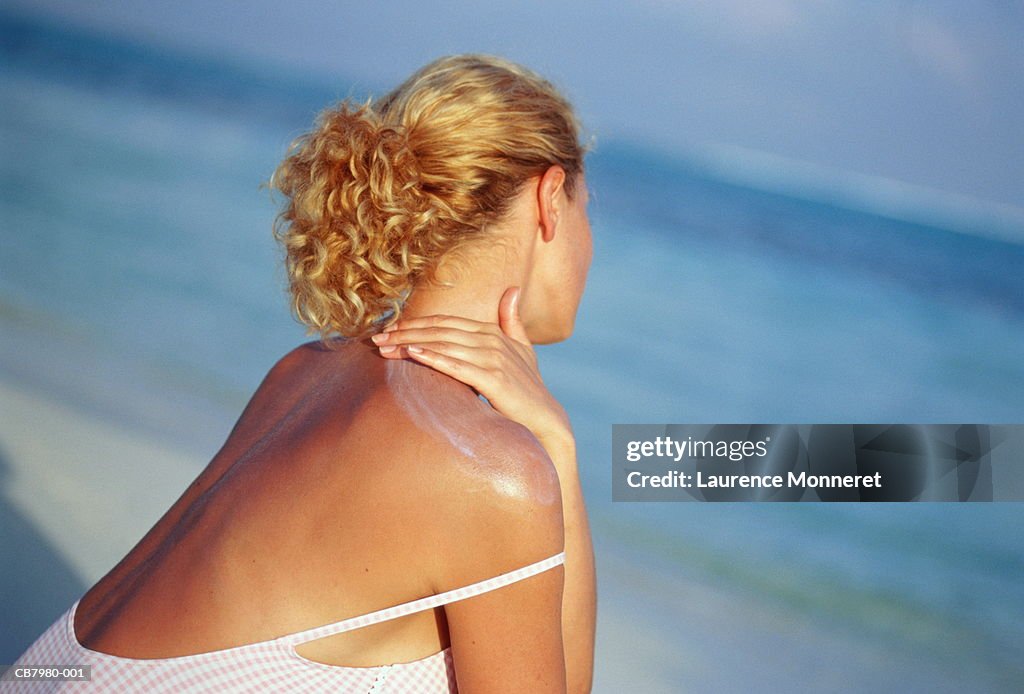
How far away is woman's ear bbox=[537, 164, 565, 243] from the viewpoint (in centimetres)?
116

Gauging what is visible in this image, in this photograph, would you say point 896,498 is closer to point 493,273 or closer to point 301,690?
point 493,273

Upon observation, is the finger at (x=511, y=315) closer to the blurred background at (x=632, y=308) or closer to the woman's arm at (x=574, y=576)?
the woman's arm at (x=574, y=576)

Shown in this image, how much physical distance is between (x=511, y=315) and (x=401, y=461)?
30 centimetres

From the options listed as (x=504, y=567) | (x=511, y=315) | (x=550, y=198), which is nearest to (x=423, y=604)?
(x=504, y=567)

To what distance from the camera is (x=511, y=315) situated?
3.87 feet

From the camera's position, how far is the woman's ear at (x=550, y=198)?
3.80 feet

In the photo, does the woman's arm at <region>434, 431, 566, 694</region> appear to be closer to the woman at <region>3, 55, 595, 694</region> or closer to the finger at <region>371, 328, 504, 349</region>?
the woman at <region>3, 55, 595, 694</region>

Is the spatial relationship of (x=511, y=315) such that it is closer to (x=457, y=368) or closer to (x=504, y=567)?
(x=457, y=368)

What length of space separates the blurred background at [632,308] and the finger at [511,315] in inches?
67.2

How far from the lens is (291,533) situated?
3.11ft

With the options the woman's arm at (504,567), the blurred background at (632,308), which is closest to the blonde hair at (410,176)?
the woman's arm at (504,567)

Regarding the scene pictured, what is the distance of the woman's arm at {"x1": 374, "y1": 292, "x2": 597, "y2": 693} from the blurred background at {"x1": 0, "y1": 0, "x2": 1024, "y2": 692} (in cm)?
157

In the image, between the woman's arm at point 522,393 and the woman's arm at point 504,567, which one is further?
the woman's arm at point 522,393

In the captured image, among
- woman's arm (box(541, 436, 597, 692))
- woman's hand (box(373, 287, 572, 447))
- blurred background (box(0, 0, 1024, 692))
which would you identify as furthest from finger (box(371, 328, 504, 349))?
blurred background (box(0, 0, 1024, 692))
